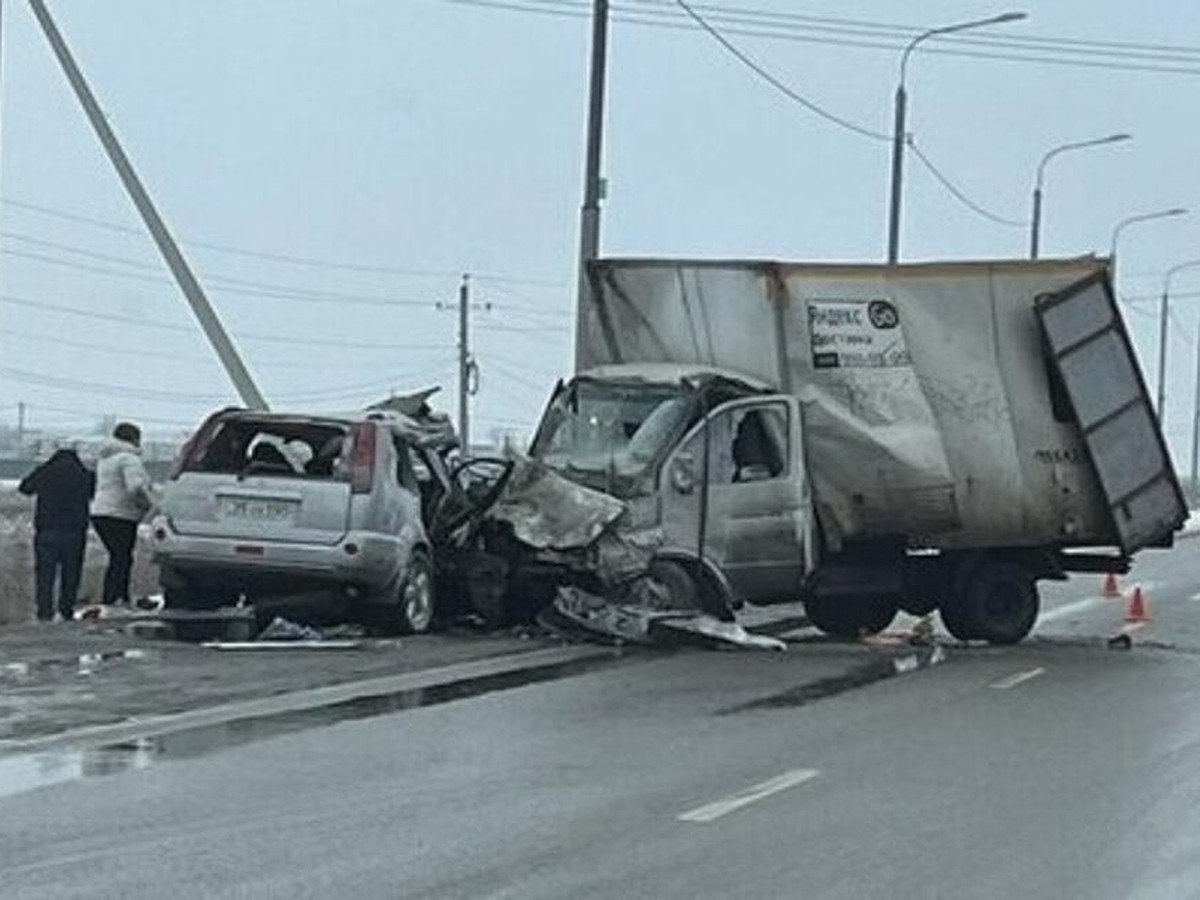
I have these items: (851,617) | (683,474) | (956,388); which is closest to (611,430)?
(683,474)

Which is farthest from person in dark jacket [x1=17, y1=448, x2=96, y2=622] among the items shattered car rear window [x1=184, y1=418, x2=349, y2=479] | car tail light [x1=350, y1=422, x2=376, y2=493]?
car tail light [x1=350, y1=422, x2=376, y2=493]

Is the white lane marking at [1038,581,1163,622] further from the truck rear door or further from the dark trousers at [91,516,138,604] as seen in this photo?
the dark trousers at [91,516,138,604]

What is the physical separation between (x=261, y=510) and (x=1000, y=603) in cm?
654

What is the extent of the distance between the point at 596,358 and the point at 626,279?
28.9 inches

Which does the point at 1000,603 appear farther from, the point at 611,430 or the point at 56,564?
the point at 56,564

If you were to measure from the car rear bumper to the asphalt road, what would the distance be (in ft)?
7.94

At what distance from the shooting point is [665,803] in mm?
10172

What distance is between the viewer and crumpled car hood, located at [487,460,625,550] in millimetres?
17516

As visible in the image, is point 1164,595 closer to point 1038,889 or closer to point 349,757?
point 349,757

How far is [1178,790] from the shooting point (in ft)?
35.9

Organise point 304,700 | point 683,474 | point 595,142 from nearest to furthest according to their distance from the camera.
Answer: point 304,700, point 683,474, point 595,142

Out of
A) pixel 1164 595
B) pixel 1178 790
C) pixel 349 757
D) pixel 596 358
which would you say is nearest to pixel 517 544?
pixel 596 358

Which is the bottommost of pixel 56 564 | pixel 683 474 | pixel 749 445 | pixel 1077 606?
pixel 1077 606

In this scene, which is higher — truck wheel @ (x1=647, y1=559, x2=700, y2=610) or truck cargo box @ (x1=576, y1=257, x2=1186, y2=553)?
truck cargo box @ (x1=576, y1=257, x2=1186, y2=553)
